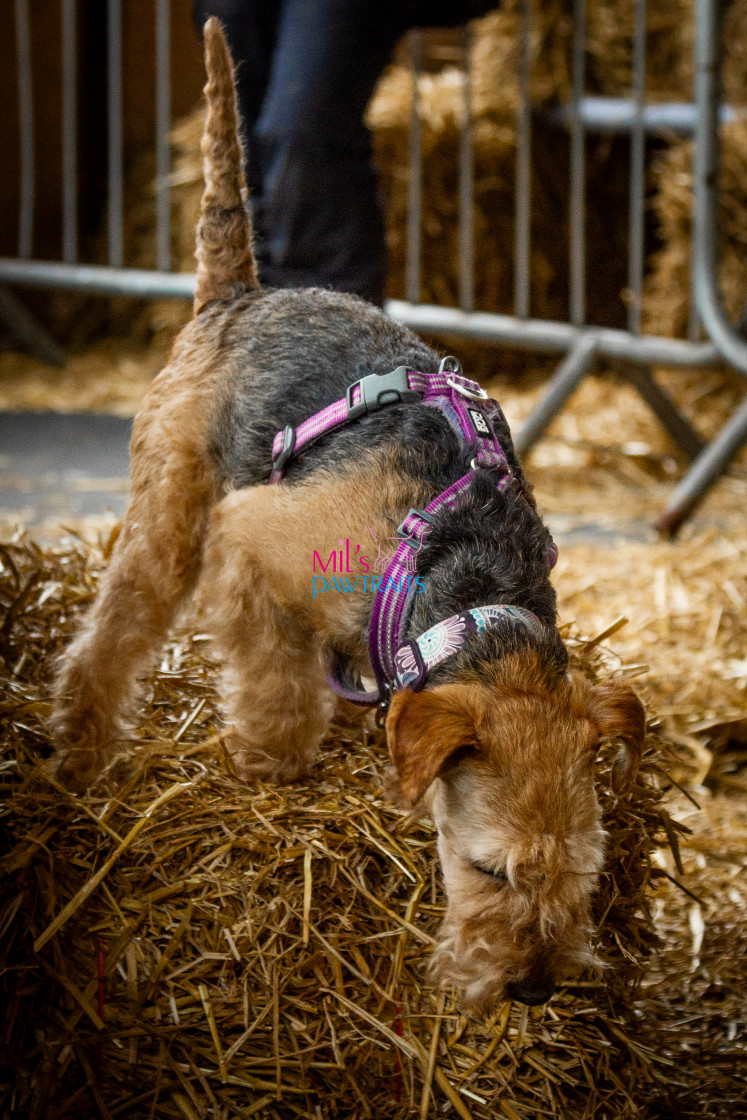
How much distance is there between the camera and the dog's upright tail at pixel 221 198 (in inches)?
111

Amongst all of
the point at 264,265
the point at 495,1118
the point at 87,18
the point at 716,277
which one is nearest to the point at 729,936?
the point at 495,1118

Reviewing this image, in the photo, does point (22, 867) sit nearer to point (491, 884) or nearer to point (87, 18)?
point (491, 884)

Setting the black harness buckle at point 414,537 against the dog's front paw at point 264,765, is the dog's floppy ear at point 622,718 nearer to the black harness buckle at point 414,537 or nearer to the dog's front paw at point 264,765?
the black harness buckle at point 414,537

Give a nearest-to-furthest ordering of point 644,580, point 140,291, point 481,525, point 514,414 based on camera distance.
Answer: point 481,525
point 644,580
point 140,291
point 514,414

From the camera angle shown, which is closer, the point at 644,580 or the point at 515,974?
the point at 515,974

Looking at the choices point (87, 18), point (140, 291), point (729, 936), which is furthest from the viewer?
point (87, 18)

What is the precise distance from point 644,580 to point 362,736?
1983 mm

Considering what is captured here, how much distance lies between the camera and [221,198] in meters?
2.88

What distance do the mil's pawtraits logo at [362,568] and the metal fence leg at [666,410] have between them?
3.67m

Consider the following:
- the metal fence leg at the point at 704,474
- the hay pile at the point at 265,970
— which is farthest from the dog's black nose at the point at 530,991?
the metal fence leg at the point at 704,474

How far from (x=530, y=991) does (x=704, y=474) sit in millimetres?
3553

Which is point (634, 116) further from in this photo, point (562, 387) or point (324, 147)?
point (324, 147)

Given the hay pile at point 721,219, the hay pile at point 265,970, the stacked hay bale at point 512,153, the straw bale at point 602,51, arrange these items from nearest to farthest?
the hay pile at point 265,970 < the hay pile at point 721,219 < the straw bale at point 602,51 < the stacked hay bale at point 512,153

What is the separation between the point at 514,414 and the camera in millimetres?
6707
